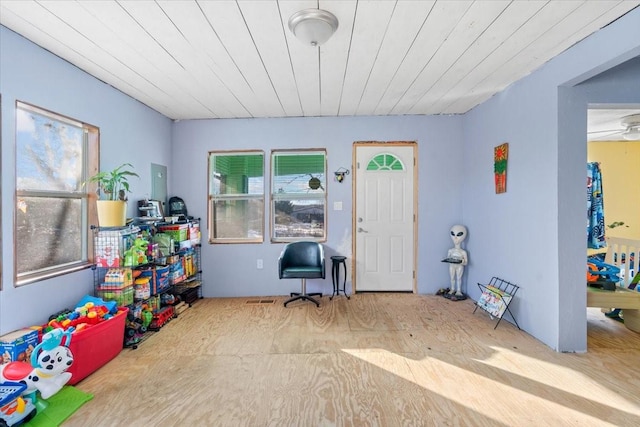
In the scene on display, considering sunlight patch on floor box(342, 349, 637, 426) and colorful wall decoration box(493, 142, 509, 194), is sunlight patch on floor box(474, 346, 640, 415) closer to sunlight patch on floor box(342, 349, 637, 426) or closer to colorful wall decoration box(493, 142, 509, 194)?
sunlight patch on floor box(342, 349, 637, 426)

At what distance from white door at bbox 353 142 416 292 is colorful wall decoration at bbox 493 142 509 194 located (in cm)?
100

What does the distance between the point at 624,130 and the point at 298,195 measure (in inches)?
178

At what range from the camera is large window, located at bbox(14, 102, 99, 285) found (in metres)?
2.05

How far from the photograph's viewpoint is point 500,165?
3049 millimetres

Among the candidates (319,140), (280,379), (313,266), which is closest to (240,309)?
(313,266)

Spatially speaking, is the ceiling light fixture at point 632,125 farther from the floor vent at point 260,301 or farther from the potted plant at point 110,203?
the potted plant at point 110,203

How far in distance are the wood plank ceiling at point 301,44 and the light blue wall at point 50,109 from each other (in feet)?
0.34

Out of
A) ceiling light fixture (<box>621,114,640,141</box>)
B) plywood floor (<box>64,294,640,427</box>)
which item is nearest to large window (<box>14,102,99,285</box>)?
plywood floor (<box>64,294,640,427</box>)

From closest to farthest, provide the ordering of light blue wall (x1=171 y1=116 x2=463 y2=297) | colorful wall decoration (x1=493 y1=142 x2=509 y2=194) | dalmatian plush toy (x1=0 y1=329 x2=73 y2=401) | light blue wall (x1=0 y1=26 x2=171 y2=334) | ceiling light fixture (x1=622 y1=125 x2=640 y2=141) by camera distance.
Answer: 1. dalmatian plush toy (x1=0 y1=329 x2=73 y2=401)
2. light blue wall (x1=0 y1=26 x2=171 y2=334)
3. colorful wall decoration (x1=493 y1=142 x2=509 y2=194)
4. ceiling light fixture (x1=622 y1=125 x2=640 y2=141)
5. light blue wall (x1=171 y1=116 x2=463 y2=297)

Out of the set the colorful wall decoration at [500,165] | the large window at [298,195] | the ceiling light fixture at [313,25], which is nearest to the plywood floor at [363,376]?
the large window at [298,195]

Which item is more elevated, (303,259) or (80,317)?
(303,259)

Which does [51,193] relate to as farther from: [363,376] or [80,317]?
[363,376]

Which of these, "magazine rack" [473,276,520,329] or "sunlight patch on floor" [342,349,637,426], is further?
"magazine rack" [473,276,520,329]

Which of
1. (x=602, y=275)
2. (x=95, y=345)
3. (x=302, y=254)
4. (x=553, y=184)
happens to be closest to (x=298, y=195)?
(x=302, y=254)
